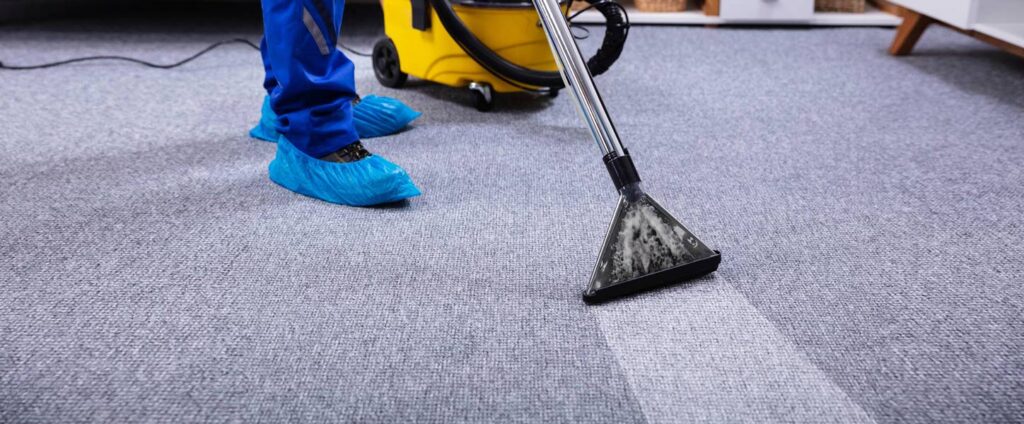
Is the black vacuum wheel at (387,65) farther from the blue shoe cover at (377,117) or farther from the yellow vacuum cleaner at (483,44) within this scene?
the blue shoe cover at (377,117)

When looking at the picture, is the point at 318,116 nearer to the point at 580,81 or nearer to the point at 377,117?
the point at 377,117

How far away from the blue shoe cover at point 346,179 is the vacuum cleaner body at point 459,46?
47 centimetres

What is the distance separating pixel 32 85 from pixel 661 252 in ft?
4.92

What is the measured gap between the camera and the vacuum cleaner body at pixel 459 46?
59.1 inches

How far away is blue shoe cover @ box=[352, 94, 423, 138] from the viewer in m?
1.42

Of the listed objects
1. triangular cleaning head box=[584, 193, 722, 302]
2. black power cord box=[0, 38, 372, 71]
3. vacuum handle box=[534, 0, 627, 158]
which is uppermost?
vacuum handle box=[534, 0, 627, 158]

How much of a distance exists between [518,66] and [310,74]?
0.50 m

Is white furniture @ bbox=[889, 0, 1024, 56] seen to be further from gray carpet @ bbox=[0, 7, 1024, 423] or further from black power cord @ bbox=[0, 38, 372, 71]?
black power cord @ bbox=[0, 38, 372, 71]

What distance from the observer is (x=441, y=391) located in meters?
0.70

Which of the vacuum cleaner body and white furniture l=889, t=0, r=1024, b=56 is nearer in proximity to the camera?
the vacuum cleaner body

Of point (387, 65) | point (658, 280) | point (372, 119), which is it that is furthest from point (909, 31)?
point (658, 280)

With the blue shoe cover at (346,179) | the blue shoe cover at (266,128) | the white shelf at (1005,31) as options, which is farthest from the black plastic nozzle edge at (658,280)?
the white shelf at (1005,31)

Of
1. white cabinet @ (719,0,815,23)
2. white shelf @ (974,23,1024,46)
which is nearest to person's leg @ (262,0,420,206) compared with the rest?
white shelf @ (974,23,1024,46)

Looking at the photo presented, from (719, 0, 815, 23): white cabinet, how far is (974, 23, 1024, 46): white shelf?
0.69 metres
